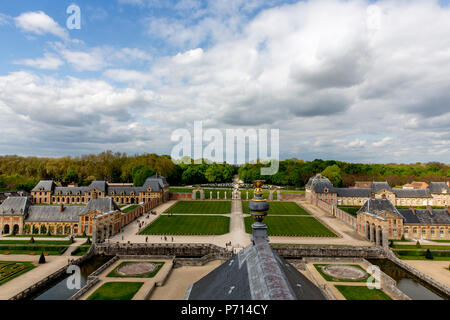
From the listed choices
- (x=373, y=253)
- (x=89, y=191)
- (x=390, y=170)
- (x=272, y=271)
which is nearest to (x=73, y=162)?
(x=89, y=191)

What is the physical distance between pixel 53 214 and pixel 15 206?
21.2ft

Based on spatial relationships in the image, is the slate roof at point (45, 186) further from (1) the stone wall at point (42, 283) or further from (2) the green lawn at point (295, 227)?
(2) the green lawn at point (295, 227)

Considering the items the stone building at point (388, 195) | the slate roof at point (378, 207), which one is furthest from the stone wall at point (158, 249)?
the stone building at point (388, 195)

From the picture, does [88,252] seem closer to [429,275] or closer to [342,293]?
[342,293]

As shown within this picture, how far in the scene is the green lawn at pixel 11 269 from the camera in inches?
1132

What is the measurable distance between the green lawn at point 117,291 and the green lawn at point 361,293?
18402 mm

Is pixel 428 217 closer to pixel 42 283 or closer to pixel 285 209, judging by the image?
pixel 285 209

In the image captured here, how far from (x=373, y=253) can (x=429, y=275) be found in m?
7.12

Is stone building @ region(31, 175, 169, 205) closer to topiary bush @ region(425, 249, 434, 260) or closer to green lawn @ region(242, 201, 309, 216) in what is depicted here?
green lawn @ region(242, 201, 309, 216)

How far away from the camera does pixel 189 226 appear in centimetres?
5031

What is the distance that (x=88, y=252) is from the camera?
3641cm

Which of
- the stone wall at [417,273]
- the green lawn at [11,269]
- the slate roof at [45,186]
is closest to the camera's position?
the stone wall at [417,273]

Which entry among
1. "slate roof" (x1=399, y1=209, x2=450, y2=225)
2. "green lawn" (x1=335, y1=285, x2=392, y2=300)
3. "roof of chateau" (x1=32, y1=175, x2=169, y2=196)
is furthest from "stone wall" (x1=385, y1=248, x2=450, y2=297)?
"roof of chateau" (x1=32, y1=175, x2=169, y2=196)

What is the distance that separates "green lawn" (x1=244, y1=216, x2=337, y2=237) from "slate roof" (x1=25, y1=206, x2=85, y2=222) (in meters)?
27.9
